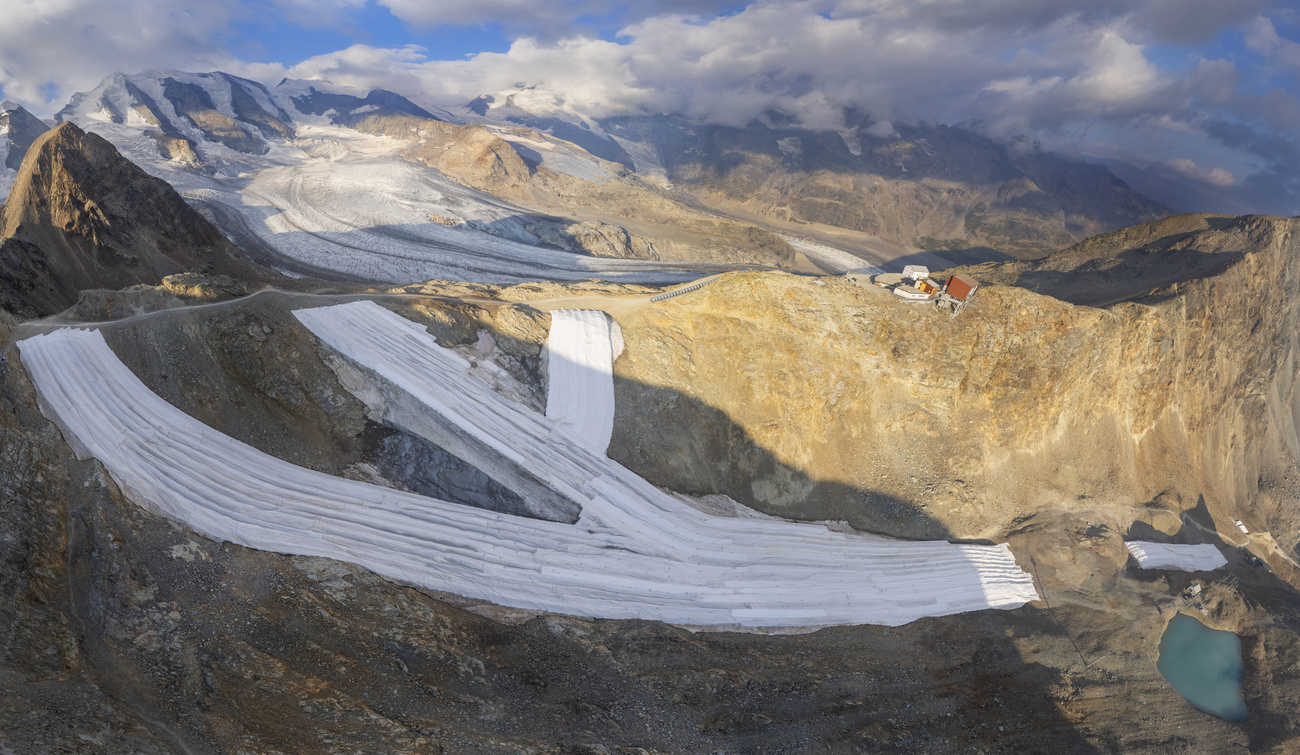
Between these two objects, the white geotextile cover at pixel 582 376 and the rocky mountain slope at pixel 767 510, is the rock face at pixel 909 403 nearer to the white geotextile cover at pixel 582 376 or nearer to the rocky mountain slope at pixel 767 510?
the rocky mountain slope at pixel 767 510

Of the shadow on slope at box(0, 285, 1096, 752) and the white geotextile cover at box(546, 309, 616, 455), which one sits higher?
the white geotextile cover at box(546, 309, 616, 455)

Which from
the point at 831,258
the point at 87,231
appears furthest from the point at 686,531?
Result: the point at 831,258

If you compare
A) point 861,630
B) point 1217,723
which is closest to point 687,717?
point 861,630

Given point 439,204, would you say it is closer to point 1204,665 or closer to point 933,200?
point 1204,665

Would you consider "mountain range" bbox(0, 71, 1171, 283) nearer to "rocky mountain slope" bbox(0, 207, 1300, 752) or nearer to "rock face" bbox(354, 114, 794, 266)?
"rock face" bbox(354, 114, 794, 266)

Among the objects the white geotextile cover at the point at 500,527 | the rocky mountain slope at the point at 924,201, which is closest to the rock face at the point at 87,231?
the white geotextile cover at the point at 500,527

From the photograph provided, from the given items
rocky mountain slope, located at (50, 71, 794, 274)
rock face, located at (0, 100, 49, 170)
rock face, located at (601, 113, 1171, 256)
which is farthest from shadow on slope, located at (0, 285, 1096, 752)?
rock face, located at (601, 113, 1171, 256)
